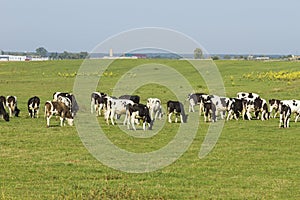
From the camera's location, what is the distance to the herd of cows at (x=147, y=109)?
27047 millimetres

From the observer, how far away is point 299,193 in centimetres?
1408

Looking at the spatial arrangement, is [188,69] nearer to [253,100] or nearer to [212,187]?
[253,100]

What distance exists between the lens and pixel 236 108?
3209 centimetres

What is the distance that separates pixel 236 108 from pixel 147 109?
707 cm

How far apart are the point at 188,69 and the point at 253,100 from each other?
58.4 m

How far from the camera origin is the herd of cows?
27.0 m

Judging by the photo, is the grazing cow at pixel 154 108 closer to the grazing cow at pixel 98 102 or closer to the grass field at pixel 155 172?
the grass field at pixel 155 172

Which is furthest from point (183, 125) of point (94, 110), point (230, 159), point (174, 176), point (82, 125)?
point (174, 176)

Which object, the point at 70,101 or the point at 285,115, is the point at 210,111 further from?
the point at 70,101

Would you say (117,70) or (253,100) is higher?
(117,70)

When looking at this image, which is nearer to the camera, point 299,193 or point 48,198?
point 48,198

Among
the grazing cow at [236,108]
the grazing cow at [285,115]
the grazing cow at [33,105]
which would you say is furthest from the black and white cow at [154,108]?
the grazing cow at [285,115]

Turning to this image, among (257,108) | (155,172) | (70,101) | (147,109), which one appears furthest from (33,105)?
(155,172)

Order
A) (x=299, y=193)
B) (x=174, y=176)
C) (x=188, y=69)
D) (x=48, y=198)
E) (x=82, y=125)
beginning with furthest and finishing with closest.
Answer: (x=188, y=69), (x=82, y=125), (x=174, y=176), (x=299, y=193), (x=48, y=198)
